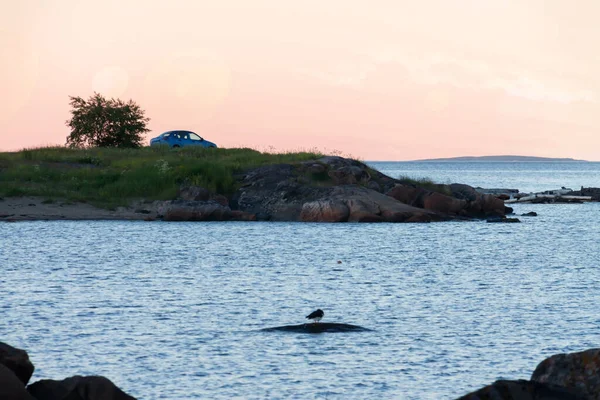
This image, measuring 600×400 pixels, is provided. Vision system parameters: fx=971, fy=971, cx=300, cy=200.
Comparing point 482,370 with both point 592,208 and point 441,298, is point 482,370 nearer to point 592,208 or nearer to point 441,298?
point 441,298

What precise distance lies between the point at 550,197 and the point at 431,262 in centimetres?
6267

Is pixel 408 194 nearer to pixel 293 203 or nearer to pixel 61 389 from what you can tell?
pixel 293 203

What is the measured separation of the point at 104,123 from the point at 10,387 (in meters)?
79.4

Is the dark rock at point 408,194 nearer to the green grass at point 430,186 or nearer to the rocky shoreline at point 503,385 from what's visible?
the green grass at point 430,186

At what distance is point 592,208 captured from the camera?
9412 cm

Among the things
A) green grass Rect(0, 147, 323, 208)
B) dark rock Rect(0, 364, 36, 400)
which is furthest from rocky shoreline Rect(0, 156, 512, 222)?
dark rock Rect(0, 364, 36, 400)

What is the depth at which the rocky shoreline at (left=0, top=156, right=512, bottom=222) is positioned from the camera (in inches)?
2598

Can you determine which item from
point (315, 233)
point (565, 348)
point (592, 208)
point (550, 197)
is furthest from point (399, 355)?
point (550, 197)

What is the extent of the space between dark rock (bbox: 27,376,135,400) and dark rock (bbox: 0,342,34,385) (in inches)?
30.6

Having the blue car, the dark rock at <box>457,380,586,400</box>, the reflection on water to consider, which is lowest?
the reflection on water

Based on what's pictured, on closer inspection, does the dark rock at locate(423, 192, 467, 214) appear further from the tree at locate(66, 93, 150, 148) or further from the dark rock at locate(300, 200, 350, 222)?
the tree at locate(66, 93, 150, 148)

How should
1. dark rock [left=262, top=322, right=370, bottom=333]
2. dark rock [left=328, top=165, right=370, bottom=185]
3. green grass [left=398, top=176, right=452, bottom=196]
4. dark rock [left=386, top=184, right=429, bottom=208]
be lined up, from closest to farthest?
dark rock [left=262, top=322, right=370, bottom=333] < dark rock [left=328, top=165, right=370, bottom=185] < dark rock [left=386, top=184, right=429, bottom=208] < green grass [left=398, top=176, right=452, bottom=196]

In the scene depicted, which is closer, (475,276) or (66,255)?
(475,276)

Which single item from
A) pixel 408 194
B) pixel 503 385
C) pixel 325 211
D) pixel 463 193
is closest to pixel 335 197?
pixel 325 211
